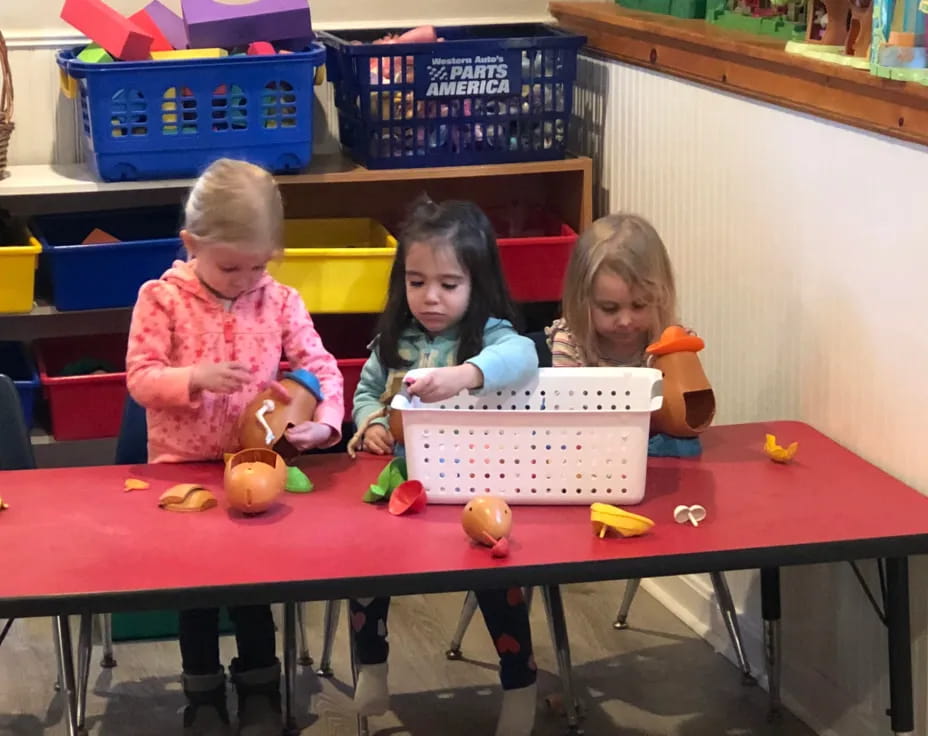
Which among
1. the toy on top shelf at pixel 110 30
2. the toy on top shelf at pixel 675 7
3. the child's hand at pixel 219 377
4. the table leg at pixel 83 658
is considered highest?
the toy on top shelf at pixel 675 7

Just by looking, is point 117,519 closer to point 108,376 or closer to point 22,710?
point 22,710

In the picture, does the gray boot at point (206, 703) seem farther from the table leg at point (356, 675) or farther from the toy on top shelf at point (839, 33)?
the toy on top shelf at point (839, 33)

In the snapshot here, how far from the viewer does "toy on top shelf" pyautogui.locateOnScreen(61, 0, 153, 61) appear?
255 centimetres

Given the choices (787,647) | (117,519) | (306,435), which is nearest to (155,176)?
(306,435)

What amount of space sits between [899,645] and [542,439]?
560mm

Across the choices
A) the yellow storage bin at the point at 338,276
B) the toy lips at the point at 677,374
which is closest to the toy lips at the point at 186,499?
the toy lips at the point at 677,374

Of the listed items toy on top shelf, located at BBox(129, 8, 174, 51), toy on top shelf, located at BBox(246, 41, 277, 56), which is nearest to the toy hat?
toy on top shelf, located at BBox(246, 41, 277, 56)

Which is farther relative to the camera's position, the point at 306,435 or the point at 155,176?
the point at 155,176

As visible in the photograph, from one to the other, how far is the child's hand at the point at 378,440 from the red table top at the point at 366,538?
0.09m

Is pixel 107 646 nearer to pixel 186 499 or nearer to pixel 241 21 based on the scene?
pixel 186 499

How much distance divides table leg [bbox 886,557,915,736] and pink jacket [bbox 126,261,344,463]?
828 mm

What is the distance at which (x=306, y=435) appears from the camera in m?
1.93

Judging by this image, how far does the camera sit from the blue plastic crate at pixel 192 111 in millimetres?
2529

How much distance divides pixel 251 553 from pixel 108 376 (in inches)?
47.1
